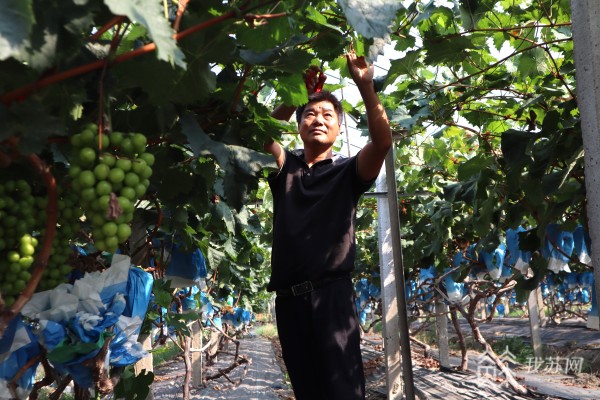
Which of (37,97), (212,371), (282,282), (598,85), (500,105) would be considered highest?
(500,105)

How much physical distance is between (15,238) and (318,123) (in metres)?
1.40

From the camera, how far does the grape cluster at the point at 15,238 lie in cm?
103

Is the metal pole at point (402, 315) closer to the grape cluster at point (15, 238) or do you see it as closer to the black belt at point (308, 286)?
the black belt at point (308, 286)

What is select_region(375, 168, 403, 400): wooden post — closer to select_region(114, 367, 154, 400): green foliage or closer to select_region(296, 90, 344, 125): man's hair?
select_region(296, 90, 344, 125): man's hair

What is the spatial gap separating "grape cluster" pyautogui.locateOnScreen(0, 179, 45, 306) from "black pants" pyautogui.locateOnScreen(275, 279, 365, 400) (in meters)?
1.18

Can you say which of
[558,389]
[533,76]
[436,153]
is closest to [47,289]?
[533,76]

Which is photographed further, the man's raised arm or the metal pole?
the metal pole

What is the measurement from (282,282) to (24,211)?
1.20 meters

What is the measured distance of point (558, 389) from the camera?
8094 mm

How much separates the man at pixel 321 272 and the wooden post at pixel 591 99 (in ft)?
2.01

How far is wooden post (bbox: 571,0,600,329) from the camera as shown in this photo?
1562 mm

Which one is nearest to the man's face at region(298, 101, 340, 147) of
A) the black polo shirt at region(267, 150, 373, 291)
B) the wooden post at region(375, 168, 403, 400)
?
the black polo shirt at region(267, 150, 373, 291)

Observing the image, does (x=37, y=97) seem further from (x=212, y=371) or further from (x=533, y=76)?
(x=212, y=371)

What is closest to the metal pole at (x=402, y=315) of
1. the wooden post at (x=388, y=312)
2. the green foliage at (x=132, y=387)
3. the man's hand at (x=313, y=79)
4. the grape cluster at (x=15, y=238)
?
Answer: the man's hand at (x=313, y=79)
